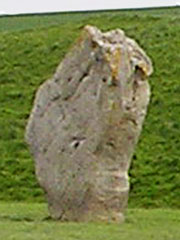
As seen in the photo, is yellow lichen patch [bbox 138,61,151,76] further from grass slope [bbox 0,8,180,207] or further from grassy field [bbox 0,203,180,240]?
grass slope [bbox 0,8,180,207]

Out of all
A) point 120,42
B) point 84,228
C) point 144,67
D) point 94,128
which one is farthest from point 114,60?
A: point 84,228

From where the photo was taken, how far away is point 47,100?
2098 cm

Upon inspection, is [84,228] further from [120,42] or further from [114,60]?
[120,42]

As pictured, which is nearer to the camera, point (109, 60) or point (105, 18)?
point (109, 60)

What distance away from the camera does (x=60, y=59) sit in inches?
1687

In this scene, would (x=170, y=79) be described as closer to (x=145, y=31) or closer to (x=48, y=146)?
(x=145, y=31)

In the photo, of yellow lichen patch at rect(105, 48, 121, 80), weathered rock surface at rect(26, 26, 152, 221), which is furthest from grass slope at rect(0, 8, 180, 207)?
yellow lichen patch at rect(105, 48, 121, 80)

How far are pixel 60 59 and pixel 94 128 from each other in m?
23.0

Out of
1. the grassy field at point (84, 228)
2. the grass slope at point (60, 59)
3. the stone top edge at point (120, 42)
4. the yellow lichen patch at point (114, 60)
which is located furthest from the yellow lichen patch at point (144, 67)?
the grass slope at point (60, 59)

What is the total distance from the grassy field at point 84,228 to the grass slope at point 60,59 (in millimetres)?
6923

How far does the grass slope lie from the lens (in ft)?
99.8

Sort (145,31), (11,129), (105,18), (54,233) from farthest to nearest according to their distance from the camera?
1. (105,18)
2. (145,31)
3. (11,129)
4. (54,233)

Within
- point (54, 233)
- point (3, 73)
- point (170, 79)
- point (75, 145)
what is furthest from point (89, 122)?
point (3, 73)

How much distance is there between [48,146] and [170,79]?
19.1 m
